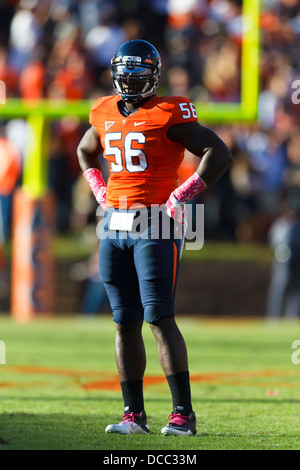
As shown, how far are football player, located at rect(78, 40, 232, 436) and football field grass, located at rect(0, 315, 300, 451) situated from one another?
0.91 feet

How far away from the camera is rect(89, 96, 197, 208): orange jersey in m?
3.93

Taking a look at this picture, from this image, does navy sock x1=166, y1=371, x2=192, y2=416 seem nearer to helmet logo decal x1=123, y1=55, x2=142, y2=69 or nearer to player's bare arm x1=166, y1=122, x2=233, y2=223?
player's bare arm x1=166, y1=122, x2=233, y2=223

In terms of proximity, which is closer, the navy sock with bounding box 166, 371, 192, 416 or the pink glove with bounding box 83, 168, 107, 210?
the navy sock with bounding box 166, 371, 192, 416

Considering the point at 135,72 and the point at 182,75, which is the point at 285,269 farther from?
the point at 135,72

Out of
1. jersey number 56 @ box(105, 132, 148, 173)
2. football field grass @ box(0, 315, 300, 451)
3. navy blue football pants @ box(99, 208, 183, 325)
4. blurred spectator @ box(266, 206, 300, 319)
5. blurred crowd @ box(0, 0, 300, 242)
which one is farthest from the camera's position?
blurred spectator @ box(266, 206, 300, 319)

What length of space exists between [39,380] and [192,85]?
17.3ft

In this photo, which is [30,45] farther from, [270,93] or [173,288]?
[173,288]

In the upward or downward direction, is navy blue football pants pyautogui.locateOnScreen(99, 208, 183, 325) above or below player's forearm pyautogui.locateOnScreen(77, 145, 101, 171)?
below

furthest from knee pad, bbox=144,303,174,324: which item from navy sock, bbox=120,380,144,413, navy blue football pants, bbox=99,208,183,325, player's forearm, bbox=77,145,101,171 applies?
player's forearm, bbox=77,145,101,171

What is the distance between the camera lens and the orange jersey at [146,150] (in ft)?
12.9

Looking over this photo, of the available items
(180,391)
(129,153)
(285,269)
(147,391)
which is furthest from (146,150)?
(285,269)

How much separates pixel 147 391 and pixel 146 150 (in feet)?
6.90

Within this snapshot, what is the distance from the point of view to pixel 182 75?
10.3 meters

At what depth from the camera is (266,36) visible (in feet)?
34.8
